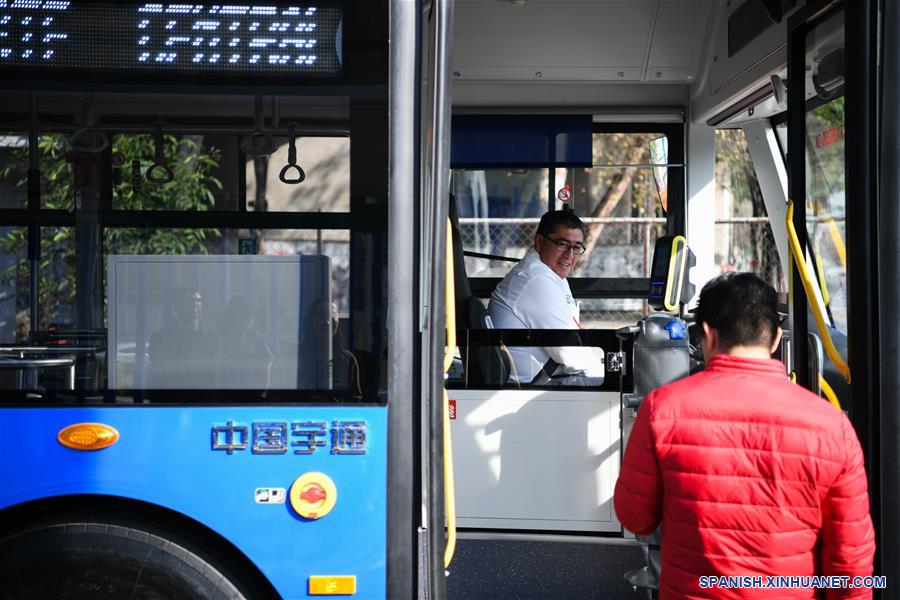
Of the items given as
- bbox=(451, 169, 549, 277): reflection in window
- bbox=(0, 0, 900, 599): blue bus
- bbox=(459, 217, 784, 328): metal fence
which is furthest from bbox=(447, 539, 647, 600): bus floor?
bbox=(451, 169, 549, 277): reflection in window

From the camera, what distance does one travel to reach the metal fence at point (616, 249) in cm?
576

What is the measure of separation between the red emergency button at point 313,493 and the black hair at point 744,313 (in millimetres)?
1069

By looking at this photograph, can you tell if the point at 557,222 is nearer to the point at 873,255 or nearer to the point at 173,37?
the point at 873,255

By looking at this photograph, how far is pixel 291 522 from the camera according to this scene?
245 centimetres

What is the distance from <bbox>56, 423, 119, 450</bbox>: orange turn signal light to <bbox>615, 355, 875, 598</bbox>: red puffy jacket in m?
1.40

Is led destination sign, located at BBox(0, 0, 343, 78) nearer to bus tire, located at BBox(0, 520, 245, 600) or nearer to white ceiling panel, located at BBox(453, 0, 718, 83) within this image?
bus tire, located at BBox(0, 520, 245, 600)

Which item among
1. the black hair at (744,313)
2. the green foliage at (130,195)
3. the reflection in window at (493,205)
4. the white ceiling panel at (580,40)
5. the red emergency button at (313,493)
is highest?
the white ceiling panel at (580,40)

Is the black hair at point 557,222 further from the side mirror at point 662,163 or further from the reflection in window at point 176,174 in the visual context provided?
the reflection in window at point 176,174

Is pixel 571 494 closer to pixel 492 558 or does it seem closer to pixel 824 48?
pixel 492 558

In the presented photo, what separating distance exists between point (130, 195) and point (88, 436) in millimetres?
656

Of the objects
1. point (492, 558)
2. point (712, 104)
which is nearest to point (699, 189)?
point (712, 104)

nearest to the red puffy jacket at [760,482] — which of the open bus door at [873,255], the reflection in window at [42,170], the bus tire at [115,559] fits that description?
the open bus door at [873,255]

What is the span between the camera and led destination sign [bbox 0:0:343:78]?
8.03ft

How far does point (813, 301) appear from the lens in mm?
2805
